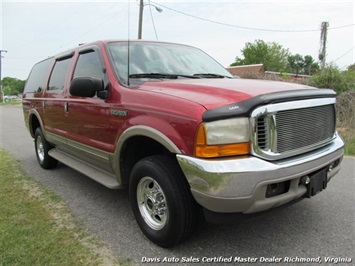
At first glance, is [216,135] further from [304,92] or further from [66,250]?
[66,250]

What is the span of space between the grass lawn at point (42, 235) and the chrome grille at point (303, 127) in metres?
1.63

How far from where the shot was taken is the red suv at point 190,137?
7.43ft

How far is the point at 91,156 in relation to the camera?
12.3ft

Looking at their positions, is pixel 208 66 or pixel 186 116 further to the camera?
pixel 208 66

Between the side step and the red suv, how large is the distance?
2 cm

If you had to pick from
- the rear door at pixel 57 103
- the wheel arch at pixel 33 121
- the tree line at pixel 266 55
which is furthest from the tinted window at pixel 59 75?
the tree line at pixel 266 55

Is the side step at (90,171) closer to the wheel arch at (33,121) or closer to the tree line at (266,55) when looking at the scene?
the wheel arch at (33,121)

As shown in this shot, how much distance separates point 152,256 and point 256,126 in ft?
4.67

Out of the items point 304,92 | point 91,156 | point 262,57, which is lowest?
point 91,156

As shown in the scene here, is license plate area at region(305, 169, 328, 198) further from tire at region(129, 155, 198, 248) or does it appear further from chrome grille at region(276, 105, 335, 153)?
tire at region(129, 155, 198, 248)

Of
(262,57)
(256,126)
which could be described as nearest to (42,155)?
(256,126)

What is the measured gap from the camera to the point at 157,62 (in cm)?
362

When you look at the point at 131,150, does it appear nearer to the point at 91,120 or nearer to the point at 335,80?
the point at 91,120

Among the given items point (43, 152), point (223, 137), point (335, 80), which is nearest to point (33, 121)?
point (43, 152)
